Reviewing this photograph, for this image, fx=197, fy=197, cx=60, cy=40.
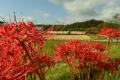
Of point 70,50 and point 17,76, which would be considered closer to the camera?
point 17,76

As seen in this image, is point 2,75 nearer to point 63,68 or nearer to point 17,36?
point 17,36

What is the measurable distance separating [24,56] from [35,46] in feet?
0.47

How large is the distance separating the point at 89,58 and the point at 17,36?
5.34 ft

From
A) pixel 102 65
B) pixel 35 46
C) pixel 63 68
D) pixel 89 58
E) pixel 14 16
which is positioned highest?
pixel 14 16

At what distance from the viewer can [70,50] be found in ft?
8.71

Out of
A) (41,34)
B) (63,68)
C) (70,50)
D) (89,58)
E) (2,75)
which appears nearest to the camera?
(2,75)

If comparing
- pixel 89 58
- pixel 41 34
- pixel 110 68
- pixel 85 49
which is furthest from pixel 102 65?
pixel 41 34

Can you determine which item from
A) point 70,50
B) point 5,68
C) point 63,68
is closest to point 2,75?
point 5,68

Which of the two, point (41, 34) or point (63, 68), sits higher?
point (41, 34)

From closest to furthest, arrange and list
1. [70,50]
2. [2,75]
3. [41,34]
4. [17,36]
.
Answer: [2,75]
[17,36]
[41,34]
[70,50]

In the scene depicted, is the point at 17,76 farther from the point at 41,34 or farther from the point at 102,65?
the point at 102,65

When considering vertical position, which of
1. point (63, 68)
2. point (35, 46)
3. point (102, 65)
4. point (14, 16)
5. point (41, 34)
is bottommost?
point (63, 68)

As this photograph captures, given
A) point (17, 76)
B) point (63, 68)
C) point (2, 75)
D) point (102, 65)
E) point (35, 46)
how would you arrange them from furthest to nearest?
point (63, 68) → point (102, 65) → point (35, 46) → point (17, 76) → point (2, 75)

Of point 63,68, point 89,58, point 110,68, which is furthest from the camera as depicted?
point 63,68
